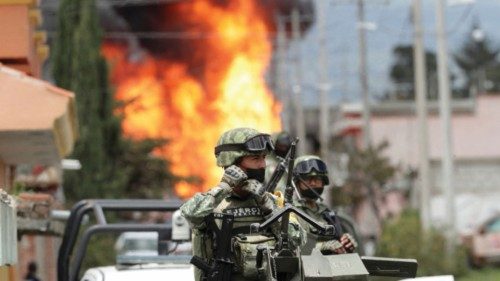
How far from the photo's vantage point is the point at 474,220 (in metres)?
54.8

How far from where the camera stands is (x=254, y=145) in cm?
920

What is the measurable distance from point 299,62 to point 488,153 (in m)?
12.5

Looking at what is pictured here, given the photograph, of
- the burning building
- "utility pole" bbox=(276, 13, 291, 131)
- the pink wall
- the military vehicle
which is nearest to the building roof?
the military vehicle

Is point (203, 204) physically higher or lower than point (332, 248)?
higher

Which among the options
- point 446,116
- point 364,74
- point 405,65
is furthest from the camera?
point 405,65

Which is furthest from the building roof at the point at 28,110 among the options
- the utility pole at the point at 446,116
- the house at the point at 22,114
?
the utility pole at the point at 446,116

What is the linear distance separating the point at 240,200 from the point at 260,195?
0.18 metres

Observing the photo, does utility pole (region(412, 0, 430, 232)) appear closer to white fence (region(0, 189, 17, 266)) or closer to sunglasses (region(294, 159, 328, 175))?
sunglasses (region(294, 159, 328, 175))

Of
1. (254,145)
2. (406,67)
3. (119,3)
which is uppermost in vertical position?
(119,3)

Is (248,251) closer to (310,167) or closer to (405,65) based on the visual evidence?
(310,167)

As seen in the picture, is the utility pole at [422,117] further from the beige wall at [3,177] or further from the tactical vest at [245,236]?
the tactical vest at [245,236]

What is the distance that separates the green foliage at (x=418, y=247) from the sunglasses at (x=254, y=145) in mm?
24485

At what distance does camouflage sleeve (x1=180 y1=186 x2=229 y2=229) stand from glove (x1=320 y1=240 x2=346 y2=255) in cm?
119

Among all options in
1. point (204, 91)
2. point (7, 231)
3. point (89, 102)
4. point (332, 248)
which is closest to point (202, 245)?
point (332, 248)
